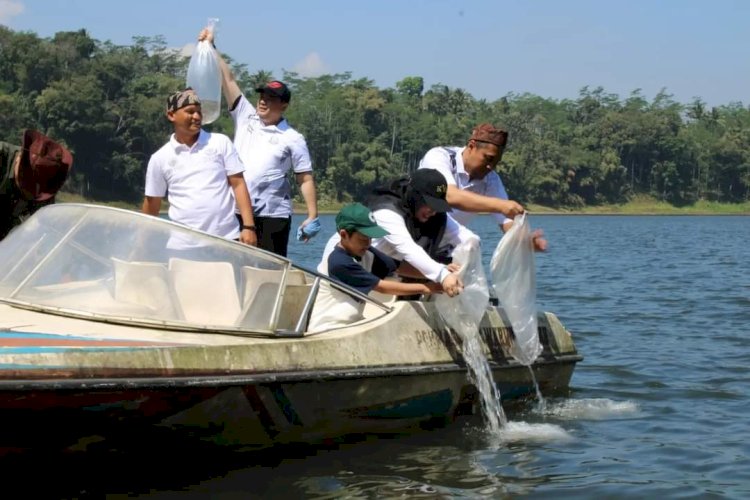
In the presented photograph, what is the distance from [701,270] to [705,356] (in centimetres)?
1572

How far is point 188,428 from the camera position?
6344 millimetres

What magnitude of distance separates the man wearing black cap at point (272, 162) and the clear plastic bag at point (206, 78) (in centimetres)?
12

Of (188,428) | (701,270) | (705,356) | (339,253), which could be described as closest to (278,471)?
(188,428)

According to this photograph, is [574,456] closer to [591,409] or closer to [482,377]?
[482,377]

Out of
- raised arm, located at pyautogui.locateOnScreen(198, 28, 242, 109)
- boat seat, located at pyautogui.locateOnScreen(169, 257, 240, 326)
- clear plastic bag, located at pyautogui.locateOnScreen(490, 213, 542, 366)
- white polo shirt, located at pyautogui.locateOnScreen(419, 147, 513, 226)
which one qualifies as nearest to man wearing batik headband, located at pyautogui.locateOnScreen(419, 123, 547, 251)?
white polo shirt, located at pyautogui.locateOnScreen(419, 147, 513, 226)

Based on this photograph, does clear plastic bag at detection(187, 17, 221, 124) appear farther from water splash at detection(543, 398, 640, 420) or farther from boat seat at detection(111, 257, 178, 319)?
water splash at detection(543, 398, 640, 420)

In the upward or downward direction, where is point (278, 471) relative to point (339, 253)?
downward

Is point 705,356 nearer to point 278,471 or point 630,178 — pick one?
point 278,471

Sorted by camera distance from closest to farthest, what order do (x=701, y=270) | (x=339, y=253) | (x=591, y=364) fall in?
(x=339, y=253), (x=591, y=364), (x=701, y=270)

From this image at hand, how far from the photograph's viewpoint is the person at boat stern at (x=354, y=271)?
7.30 m

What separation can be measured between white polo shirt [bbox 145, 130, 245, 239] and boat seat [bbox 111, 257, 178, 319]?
112cm

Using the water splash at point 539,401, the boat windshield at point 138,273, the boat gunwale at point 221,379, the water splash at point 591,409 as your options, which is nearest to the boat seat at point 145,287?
the boat windshield at point 138,273

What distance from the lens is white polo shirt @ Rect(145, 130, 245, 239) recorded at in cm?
777

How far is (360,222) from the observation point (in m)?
7.29
